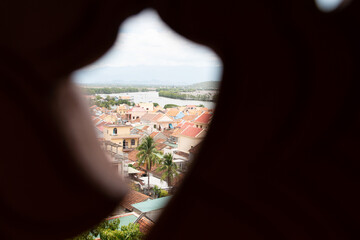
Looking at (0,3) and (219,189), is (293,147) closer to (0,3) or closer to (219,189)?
(219,189)

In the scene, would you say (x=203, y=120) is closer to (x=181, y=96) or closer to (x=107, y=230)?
(x=181, y=96)

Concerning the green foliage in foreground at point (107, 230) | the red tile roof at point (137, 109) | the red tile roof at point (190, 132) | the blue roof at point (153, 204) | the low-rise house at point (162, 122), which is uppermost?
the red tile roof at point (190, 132)

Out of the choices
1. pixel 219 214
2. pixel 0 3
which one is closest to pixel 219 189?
pixel 219 214

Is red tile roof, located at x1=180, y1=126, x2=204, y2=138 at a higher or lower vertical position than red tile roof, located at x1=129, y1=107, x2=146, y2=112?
higher

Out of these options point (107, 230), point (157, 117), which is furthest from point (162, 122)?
point (107, 230)

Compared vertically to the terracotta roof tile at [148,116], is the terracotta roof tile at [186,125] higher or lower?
higher

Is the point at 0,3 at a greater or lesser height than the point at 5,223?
greater
